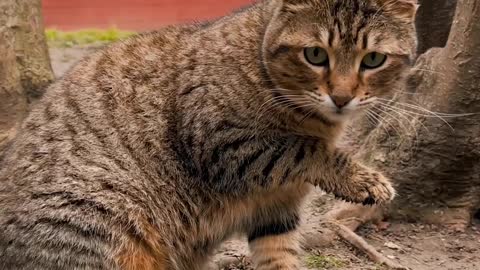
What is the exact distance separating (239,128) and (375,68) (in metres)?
0.72

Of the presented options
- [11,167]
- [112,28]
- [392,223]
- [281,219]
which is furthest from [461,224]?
[112,28]

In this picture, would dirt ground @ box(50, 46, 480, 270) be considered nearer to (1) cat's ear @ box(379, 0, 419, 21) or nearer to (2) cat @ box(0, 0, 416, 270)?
(2) cat @ box(0, 0, 416, 270)

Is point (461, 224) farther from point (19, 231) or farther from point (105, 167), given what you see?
point (19, 231)

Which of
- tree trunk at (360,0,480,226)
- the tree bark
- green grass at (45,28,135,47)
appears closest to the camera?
tree trunk at (360,0,480,226)

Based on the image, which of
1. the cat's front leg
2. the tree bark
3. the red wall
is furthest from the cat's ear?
the red wall

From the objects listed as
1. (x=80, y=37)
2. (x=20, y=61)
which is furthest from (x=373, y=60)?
(x=80, y=37)

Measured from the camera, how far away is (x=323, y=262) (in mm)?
4883

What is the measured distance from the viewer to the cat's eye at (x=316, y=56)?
3.61 m

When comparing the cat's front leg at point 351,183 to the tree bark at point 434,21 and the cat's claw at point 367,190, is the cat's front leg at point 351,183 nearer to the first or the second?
the cat's claw at point 367,190

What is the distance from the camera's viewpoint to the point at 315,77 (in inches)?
142

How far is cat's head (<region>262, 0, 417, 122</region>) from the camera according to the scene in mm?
3576

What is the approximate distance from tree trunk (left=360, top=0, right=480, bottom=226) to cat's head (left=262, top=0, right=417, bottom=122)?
1344 millimetres

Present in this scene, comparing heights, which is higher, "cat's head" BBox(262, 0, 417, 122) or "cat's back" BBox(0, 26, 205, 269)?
"cat's head" BBox(262, 0, 417, 122)

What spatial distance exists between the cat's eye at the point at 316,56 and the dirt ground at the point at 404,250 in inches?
63.9
